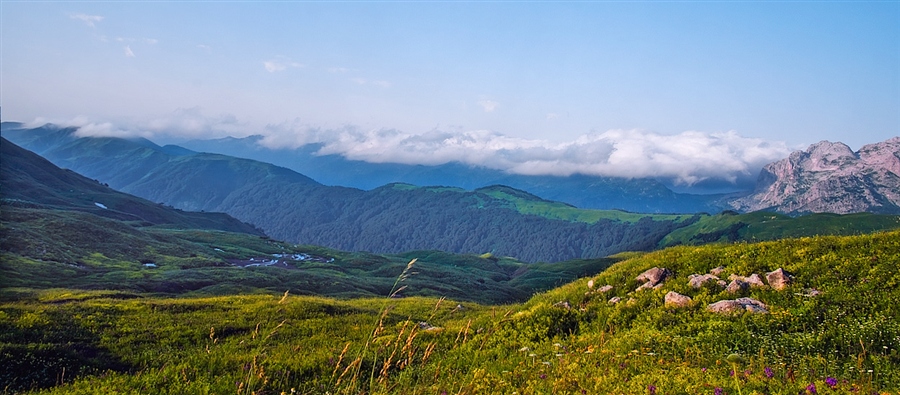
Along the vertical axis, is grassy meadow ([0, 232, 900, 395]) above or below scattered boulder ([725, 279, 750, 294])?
below

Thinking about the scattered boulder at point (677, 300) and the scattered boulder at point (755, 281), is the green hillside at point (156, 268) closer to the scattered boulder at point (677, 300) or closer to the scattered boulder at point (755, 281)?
the scattered boulder at point (755, 281)

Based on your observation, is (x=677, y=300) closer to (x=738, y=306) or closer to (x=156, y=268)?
(x=738, y=306)

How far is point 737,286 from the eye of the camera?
16125 mm

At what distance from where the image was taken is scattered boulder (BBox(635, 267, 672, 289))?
61.4 ft

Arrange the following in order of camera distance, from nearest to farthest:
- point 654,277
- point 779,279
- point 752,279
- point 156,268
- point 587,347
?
point 587,347 < point 779,279 < point 752,279 < point 654,277 < point 156,268

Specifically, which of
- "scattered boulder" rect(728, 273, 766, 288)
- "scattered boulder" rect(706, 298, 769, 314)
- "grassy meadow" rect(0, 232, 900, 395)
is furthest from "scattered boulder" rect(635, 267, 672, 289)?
"scattered boulder" rect(706, 298, 769, 314)

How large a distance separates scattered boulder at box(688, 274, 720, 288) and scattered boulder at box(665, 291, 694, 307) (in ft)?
3.59

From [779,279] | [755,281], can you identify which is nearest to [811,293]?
[779,279]

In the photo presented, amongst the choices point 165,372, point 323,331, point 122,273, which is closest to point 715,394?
point 165,372

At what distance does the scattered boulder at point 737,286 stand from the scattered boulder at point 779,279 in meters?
0.72

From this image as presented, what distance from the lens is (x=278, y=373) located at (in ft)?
41.6

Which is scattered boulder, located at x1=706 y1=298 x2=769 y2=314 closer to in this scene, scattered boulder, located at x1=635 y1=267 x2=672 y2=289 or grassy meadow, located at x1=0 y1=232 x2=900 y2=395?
grassy meadow, located at x1=0 y1=232 x2=900 y2=395

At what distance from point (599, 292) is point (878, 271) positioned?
349 inches

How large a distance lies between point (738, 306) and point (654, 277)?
4.61 m
